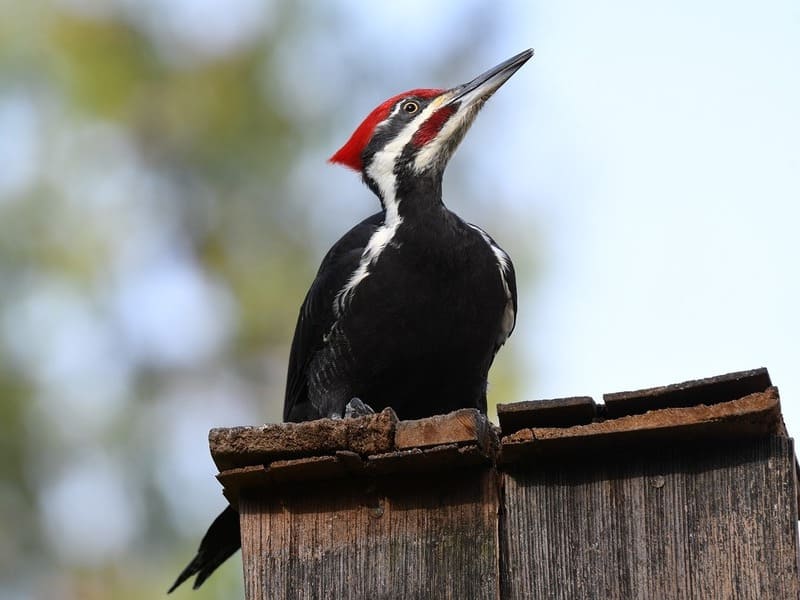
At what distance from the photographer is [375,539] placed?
316 centimetres

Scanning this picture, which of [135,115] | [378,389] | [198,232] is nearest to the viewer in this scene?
[378,389]

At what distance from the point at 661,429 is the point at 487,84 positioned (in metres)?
2.47

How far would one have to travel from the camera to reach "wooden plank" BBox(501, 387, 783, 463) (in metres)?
2.83

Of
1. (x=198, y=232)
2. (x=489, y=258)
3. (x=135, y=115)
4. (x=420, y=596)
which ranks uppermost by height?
(x=135, y=115)

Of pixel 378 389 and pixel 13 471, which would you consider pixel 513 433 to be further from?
pixel 13 471

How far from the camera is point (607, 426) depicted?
116 inches

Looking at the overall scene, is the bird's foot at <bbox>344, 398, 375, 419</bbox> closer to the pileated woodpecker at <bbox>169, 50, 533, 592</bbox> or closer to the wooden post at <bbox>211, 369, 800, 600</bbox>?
the pileated woodpecker at <bbox>169, 50, 533, 592</bbox>

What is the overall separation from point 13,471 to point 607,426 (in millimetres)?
5713

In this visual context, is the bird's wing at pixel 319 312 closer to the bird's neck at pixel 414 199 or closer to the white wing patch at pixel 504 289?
the bird's neck at pixel 414 199

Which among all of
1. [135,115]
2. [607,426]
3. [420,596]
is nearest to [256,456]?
[420,596]

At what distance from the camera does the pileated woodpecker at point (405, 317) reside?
4.48 metres

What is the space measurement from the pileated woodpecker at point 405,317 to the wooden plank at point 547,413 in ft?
4.77

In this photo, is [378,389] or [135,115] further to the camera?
[135,115]

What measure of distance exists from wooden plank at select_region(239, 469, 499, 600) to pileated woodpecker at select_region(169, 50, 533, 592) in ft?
3.40
